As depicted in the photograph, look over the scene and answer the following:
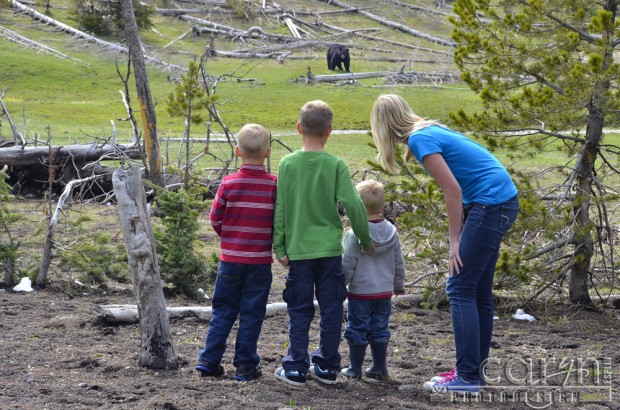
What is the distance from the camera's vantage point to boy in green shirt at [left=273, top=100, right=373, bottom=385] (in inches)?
207

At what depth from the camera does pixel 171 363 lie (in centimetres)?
568

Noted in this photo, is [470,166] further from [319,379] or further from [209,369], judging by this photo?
[209,369]

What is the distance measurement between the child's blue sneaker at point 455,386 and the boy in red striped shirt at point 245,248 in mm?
1062

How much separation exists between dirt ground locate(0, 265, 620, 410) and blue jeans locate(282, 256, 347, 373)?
179 mm

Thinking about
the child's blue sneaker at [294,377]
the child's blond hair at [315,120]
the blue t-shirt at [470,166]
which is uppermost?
the child's blond hair at [315,120]

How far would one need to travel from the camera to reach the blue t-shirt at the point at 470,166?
197 inches

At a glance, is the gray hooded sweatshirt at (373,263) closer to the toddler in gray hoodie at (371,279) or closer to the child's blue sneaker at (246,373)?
the toddler in gray hoodie at (371,279)

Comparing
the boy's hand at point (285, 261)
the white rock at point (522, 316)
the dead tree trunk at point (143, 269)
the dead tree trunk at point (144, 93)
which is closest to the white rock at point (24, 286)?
the dead tree trunk at point (143, 269)

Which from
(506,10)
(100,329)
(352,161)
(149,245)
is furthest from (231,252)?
(352,161)

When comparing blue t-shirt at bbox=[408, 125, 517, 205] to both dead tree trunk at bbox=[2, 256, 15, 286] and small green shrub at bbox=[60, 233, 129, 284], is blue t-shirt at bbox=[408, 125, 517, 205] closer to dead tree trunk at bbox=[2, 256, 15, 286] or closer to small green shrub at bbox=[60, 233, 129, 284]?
small green shrub at bbox=[60, 233, 129, 284]

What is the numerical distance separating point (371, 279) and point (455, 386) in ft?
2.56

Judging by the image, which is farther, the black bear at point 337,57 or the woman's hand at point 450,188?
the black bear at point 337,57

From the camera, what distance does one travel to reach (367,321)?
5.46m

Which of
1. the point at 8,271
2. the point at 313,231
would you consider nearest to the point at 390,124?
the point at 313,231
